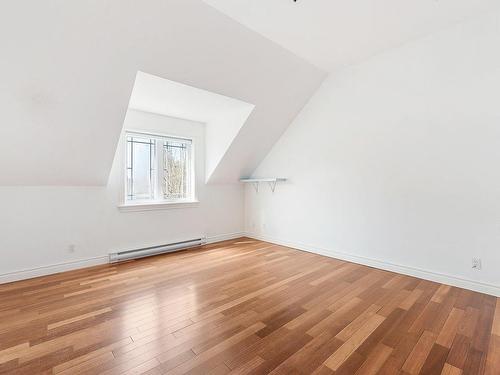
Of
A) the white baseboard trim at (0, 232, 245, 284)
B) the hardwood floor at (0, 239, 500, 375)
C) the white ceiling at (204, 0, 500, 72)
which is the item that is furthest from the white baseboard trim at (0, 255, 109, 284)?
the white ceiling at (204, 0, 500, 72)

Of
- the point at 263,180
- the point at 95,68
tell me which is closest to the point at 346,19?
the point at 95,68

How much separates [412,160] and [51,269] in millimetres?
4520

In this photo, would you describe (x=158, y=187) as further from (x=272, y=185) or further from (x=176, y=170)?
(x=272, y=185)

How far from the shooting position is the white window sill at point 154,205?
3.77 m

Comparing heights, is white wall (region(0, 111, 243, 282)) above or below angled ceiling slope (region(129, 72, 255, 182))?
below

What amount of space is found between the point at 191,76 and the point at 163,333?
249 cm

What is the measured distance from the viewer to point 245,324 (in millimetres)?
2047

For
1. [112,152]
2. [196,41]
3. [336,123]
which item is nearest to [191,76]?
[196,41]

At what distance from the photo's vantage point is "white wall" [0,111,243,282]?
298cm

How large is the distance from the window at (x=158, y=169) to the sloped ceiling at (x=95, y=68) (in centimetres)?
60

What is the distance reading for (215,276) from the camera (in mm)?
3104

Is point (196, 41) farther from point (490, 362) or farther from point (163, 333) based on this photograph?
point (490, 362)

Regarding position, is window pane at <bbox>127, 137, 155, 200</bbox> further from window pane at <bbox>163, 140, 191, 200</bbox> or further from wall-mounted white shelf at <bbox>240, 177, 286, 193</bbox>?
wall-mounted white shelf at <bbox>240, 177, 286, 193</bbox>

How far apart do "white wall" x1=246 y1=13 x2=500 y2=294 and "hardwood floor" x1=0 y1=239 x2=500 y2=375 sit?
0.42 metres
